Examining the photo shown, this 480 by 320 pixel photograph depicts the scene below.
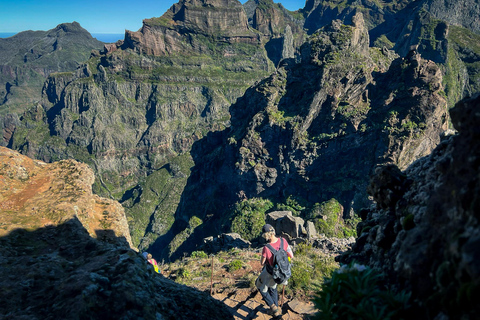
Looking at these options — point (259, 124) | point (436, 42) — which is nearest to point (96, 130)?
point (259, 124)

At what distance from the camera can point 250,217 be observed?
8038 cm

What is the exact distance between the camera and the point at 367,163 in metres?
74.4

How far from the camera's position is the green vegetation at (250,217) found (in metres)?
74.3

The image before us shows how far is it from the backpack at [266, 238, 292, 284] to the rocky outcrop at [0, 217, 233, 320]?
178 cm

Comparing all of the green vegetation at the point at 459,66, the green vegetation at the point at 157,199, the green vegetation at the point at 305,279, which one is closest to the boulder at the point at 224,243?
the green vegetation at the point at 305,279

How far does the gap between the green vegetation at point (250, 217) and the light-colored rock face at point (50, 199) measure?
56999mm

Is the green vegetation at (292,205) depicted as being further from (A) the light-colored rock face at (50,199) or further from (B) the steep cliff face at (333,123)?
(A) the light-colored rock face at (50,199)

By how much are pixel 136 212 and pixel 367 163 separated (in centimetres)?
12758

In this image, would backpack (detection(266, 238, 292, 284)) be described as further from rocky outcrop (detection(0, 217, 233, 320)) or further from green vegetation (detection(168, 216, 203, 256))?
green vegetation (detection(168, 216, 203, 256))

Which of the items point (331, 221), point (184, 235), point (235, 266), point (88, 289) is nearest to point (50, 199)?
point (235, 266)

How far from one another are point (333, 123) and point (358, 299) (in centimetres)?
8015

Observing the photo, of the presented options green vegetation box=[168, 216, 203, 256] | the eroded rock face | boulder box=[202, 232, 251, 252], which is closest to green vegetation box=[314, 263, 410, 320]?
boulder box=[202, 232, 251, 252]

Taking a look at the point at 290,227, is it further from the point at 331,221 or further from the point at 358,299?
the point at 331,221

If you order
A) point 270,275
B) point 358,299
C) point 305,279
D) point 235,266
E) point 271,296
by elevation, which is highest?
point 358,299
